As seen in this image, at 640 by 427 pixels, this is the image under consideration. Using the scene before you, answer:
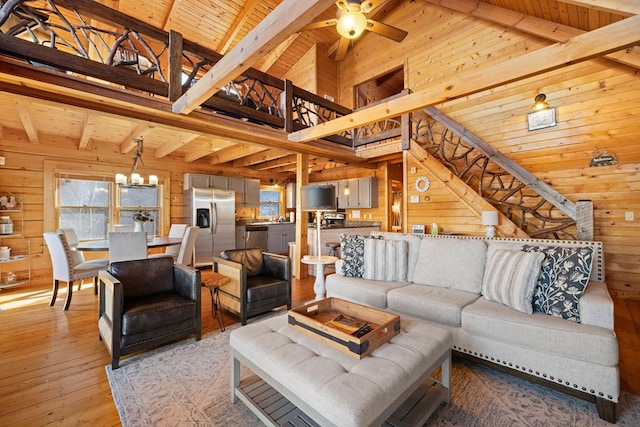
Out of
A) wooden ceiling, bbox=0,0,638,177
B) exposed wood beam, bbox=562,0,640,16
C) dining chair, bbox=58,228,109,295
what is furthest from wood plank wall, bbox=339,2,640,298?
dining chair, bbox=58,228,109,295

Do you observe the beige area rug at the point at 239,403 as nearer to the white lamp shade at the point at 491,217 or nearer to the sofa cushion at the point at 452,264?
the sofa cushion at the point at 452,264

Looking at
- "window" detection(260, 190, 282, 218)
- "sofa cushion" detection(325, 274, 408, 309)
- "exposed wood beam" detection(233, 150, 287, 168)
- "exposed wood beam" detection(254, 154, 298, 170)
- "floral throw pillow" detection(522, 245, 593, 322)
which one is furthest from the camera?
"window" detection(260, 190, 282, 218)

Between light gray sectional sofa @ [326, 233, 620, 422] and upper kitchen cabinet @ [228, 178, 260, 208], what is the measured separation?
473cm

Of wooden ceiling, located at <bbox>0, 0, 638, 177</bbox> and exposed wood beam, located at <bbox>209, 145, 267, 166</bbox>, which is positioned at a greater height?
wooden ceiling, located at <bbox>0, 0, 638, 177</bbox>

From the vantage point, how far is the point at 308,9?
4.67ft

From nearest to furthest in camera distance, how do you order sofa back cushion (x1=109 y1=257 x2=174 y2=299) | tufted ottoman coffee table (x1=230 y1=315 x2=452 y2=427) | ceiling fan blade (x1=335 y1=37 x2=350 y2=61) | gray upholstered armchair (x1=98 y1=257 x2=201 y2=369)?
tufted ottoman coffee table (x1=230 y1=315 x2=452 y2=427), gray upholstered armchair (x1=98 y1=257 x2=201 y2=369), sofa back cushion (x1=109 y1=257 x2=174 y2=299), ceiling fan blade (x1=335 y1=37 x2=350 y2=61)

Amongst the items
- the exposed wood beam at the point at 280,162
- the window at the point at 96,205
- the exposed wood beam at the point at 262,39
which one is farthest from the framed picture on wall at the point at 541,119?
the window at the point at 96,205

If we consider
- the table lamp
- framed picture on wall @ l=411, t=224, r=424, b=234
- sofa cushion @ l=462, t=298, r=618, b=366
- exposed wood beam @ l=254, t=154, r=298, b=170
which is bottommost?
sofa cushion @ l=462, t=298, r=618, b=366

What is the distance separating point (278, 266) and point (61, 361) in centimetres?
204

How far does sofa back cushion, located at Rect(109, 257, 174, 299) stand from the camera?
251 cm

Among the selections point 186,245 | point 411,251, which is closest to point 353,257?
point 411,251

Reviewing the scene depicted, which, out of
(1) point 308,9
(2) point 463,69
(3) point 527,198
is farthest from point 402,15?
(1) point 308,9

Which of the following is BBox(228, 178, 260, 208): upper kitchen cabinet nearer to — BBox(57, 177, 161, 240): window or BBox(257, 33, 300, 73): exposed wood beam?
BBox(57, 177, 161, 240): window

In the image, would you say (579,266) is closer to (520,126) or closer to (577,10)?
(520,126)
